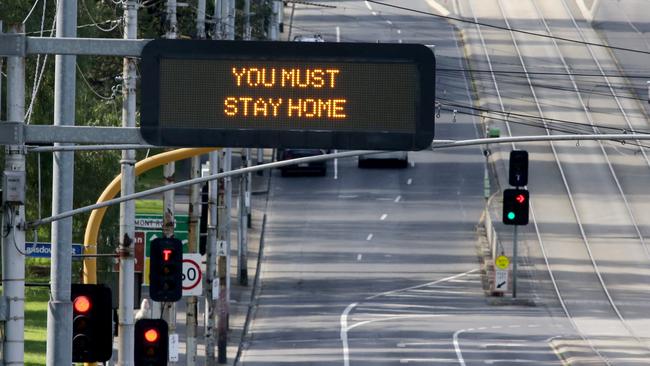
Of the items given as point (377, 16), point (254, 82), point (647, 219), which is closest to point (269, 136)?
point (254, 82)

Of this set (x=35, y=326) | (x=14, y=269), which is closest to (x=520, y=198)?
(x=35, y=326)

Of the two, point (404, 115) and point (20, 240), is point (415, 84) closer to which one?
point (404, 115)

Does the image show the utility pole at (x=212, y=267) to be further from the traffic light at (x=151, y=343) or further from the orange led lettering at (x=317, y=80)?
the orange led lettering at (x=317, y=80)

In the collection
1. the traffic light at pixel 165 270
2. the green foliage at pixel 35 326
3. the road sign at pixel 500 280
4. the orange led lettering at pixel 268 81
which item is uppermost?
the orange led lettering at pixel 268 81

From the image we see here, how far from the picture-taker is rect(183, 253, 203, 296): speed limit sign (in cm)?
3284

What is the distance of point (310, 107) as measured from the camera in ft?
51.0

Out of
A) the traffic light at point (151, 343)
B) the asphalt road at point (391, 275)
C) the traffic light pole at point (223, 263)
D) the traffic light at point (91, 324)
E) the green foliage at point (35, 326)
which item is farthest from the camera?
the asphalt road at point (391, 275)

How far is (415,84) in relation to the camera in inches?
618

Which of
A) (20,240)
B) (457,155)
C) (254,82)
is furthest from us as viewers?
(457,155)

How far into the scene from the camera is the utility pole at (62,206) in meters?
18.9

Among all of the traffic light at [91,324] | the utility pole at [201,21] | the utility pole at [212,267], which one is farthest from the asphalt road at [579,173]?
the traffic light at [91,324]

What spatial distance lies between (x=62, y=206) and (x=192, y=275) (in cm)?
1350

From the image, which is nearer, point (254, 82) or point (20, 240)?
point (254, 82)

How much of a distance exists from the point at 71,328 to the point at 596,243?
4532 cm
